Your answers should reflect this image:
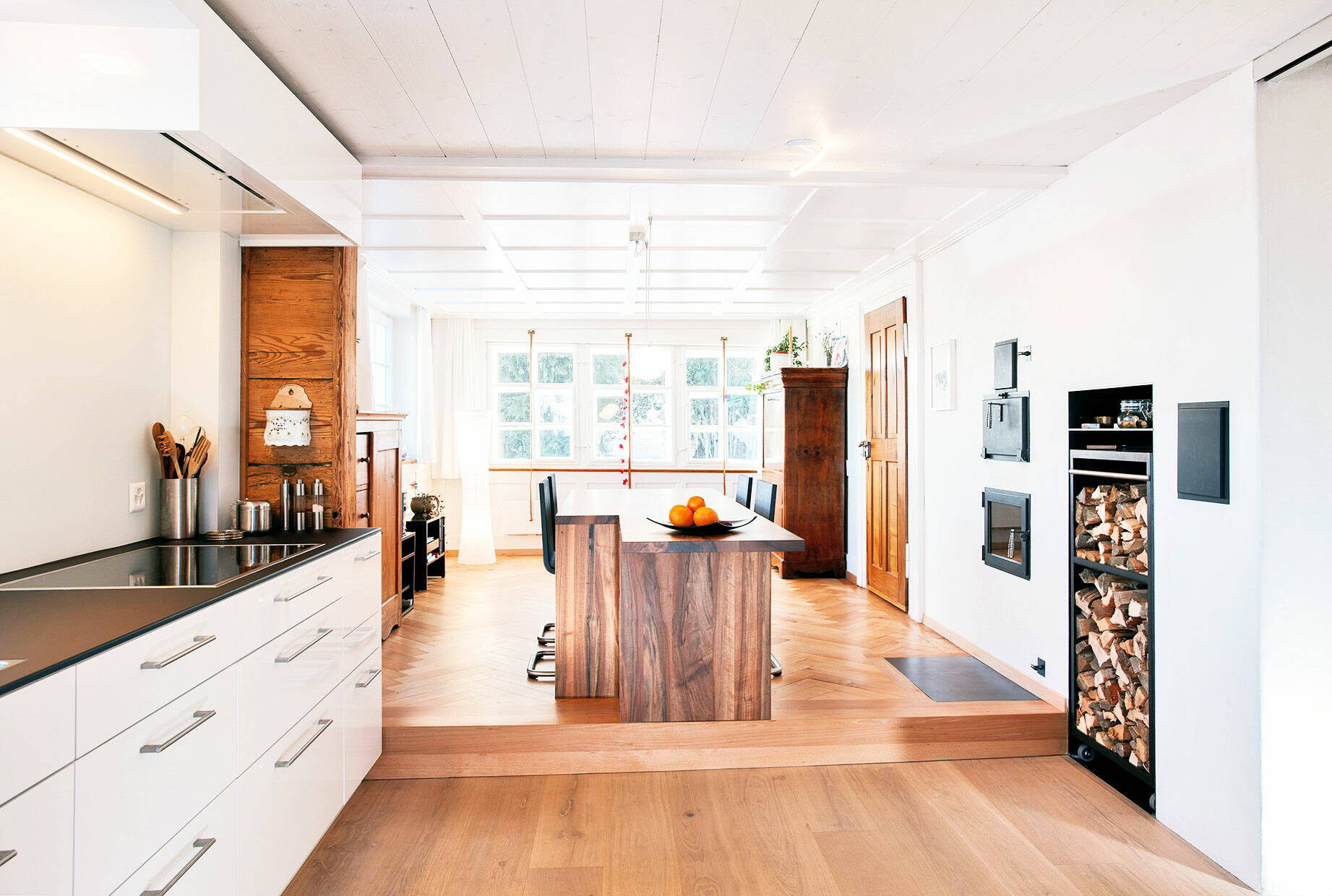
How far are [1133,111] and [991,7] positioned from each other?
3.23ft

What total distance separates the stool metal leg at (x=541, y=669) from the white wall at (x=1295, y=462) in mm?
2679

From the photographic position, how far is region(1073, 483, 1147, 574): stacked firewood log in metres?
2.64

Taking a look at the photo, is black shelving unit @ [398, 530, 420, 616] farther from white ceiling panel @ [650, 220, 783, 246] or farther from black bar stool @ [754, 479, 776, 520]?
white ceiling panel @ [650, 220, 783, 246]

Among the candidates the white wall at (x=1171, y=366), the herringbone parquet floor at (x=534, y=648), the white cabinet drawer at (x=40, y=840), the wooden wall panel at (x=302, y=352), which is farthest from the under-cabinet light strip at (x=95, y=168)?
the white wall at (x=1171, y=366)

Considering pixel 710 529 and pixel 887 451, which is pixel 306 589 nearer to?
pixel 710 529

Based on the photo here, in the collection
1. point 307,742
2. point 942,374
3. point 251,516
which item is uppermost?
point 942,374

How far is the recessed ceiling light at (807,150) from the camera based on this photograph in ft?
9.22

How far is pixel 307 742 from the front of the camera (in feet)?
6.84

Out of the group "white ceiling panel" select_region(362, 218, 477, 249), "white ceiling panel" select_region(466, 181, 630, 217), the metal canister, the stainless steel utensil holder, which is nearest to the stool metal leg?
the metal canister

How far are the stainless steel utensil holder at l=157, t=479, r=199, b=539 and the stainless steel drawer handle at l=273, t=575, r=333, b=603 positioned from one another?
69 centimetres

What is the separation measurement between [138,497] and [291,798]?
1.19 meters

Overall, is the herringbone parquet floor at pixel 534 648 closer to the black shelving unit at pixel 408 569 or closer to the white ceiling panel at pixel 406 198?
the black shelving unit at pixel 408 569

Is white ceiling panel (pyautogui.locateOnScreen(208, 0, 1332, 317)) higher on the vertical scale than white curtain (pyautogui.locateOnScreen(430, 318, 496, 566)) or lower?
higher

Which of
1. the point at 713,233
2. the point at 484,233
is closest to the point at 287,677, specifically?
the point at 484,233
